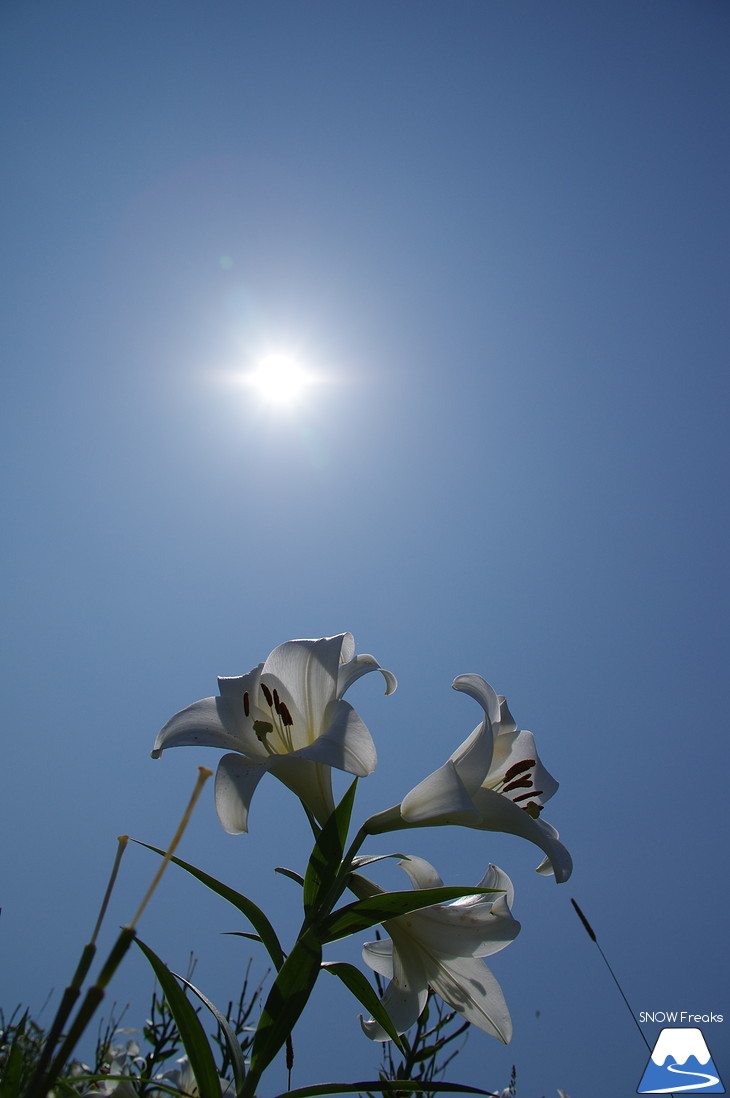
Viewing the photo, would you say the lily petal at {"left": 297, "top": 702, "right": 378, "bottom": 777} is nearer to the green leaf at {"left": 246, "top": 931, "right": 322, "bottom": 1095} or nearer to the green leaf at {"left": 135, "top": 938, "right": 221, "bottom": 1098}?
the green leaf at {"left": 246, "top": 931, "right": 322, "bottom": 1095}

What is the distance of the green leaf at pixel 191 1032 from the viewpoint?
1.26 m

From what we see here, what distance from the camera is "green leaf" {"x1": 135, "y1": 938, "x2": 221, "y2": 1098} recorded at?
4.15ft

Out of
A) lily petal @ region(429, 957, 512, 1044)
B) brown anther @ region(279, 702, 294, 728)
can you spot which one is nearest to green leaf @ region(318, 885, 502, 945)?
lily petal @ region(429, 957, 512, 1044)

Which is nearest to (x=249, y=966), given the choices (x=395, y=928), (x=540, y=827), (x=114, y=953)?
(x=395, y=928)

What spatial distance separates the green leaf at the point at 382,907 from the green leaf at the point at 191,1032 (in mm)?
286

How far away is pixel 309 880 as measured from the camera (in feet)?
4.96

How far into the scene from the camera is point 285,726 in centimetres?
185

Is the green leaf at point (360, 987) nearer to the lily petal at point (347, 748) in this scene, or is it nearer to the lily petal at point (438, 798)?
the lily petal at point (438, 798)

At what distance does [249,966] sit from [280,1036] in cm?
197

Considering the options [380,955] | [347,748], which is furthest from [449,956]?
[347,748]

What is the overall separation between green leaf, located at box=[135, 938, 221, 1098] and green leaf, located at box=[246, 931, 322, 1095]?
0.09 metres

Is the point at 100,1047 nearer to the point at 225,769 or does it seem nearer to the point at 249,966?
the point at 249,966

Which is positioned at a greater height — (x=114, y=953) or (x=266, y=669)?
(x=266, y=669)

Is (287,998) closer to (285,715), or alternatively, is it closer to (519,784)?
(285,715)
